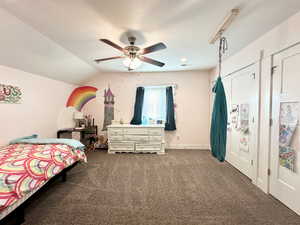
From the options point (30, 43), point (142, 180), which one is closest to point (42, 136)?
point (30, 43)

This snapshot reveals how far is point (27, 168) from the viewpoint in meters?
1.79

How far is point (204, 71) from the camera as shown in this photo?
4836 millimetres

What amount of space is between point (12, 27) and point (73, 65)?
1.68m

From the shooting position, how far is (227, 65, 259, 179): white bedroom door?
8.79ft

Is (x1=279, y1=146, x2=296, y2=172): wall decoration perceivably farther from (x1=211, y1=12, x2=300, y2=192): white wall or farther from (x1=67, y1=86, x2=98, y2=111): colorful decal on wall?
(x1=67, y1=86, x2=98, y2=111): colorful decal on wall

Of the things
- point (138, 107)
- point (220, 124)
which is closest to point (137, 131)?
point (138, 107)

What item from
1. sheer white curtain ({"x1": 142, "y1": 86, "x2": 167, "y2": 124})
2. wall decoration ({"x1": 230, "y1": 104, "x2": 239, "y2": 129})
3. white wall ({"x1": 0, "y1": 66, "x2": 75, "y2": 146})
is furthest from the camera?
sheer white curtain ({"x1": 142, "y1": 86, "x2": 167, "y2": 124})

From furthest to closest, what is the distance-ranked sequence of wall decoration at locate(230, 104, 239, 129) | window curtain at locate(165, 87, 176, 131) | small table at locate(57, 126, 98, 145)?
window curtain at locate(165, 87, 176, 131), small table at locate(57, 126, 98, 145), wall decoration at locate(230, 104, 239, 129)

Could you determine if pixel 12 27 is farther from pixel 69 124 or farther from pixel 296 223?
pixel 296 223

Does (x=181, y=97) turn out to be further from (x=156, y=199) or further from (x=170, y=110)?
(x=156, y=199)

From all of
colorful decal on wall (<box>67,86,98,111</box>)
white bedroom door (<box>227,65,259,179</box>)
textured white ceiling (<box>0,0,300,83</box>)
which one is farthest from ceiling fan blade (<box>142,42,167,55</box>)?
colorful decal on wall (<box>67,86,98,111</box>)

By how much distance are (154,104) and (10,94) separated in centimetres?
352

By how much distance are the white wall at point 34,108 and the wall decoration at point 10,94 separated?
7cm

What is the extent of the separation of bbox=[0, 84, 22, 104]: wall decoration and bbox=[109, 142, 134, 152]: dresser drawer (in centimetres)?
239
